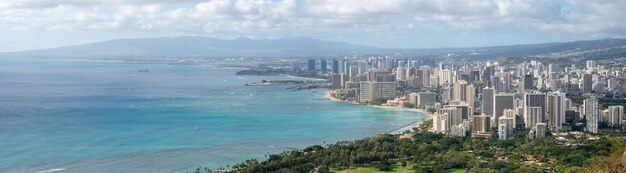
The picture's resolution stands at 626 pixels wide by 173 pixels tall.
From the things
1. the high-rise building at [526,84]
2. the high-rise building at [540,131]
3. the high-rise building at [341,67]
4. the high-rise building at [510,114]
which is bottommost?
the high-rise building at [540,131]

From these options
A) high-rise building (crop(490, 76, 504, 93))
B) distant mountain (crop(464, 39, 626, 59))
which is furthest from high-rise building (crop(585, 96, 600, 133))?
distant mountain (crop(464, 39, 626, 59))

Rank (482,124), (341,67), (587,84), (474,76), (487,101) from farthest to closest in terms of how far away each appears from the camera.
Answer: (341,67) → (474,76) → (587,84) → (487,101) → (482,124)

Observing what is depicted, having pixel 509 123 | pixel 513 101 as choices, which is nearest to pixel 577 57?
pixel 513 101

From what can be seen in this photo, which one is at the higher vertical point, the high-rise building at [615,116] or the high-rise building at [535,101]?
the high-rise building at [535,101]

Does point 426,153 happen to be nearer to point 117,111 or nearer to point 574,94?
point 117,111

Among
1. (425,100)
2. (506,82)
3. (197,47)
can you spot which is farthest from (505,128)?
(197,47)

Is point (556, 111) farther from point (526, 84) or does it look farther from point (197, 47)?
point (197, 47)

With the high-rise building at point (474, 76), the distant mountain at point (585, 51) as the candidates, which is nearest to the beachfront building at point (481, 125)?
the high-rise building at point (474, 76)

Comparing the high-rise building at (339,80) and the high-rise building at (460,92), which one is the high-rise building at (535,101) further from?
the high-rise building at (339,80)
